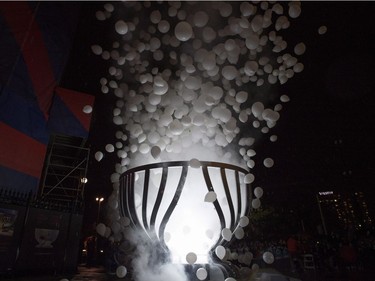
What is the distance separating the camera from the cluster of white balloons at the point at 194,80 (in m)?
1.69

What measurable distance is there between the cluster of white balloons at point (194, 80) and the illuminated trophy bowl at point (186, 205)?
0.20ft

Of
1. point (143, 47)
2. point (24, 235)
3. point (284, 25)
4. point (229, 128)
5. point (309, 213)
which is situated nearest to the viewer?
point (229, 128)

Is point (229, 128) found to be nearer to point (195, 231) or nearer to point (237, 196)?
point (237, 196)

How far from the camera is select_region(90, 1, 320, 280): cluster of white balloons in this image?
1688 mm

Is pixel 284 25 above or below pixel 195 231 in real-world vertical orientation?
above

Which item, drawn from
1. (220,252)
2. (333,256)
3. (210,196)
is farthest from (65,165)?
(210,196)

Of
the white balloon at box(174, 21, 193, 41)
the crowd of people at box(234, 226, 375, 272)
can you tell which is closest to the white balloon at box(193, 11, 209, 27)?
the white balloon at box(174, 21, 193, 41)

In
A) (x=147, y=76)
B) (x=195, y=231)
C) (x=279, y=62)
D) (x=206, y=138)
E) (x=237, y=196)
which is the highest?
(x=279, y=62)

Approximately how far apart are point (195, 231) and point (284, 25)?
6.08 feet

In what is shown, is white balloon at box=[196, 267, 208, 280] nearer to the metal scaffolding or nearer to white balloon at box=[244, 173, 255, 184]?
white balloon at box=[244, 173, 255, 184]

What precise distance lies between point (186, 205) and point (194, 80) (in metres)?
0.84

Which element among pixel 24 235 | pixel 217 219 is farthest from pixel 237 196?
pixel 24 235

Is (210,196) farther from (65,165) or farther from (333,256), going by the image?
(65,165)

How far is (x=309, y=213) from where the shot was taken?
2314 centimetres
